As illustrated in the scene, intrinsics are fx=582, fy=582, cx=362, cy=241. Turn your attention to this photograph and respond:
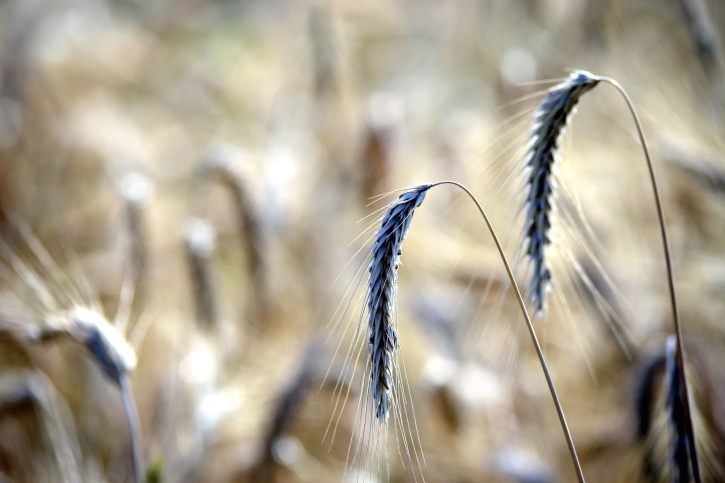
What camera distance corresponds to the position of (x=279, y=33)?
3.93 meters

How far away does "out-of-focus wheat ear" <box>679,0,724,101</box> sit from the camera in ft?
4.83

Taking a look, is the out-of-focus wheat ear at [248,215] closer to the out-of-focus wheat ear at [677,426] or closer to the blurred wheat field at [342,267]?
the blurred wheat field at [342,267]

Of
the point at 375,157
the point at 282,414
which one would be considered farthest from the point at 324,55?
the point at 282,414

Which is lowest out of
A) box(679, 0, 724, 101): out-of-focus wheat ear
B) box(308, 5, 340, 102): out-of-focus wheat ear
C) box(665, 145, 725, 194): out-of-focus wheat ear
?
box(665, 145, 725, 194): out-of-focus wheat ear

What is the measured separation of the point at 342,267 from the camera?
6.03 feet

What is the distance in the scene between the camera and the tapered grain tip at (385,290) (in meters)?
0.58

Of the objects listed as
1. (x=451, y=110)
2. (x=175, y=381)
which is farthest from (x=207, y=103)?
(x=175, y=381)

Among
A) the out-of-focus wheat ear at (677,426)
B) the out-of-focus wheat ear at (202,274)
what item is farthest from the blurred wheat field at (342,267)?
the out-of-focus wheat ear at (677,426)

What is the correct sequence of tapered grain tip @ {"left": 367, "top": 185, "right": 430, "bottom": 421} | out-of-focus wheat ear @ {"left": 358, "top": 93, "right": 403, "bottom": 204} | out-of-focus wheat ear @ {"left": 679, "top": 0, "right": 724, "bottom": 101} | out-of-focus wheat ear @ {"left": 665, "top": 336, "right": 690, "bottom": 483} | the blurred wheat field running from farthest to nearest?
out-of-focus wheat ear @ {"left": 358, "top": 93, "right": 403, "bottom": 204} < out-of-focus wheat ear @ {"left": 679, "top": 0, "right": 724, "bottom": 101} < the blurred wheat field < out-of-focus wheat ear @ {"left": 665, "top": 336, "right": 690, "bottom": 483} < tapered grain tip @ {"left": 367, "top": 185, "right": 430, "bottom": 421}

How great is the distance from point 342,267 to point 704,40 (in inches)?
46.1

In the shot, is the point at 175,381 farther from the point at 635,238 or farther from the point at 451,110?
the point at 451,110

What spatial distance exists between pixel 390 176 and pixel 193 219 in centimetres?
60

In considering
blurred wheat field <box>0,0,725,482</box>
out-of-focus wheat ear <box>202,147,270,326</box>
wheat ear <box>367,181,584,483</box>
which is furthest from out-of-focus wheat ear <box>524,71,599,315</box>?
out-of-focus wheat ear <box>202,147,270,326</box>

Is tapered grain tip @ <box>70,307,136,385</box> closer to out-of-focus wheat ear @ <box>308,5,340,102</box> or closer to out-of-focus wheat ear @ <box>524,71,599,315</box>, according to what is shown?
out-of-focus wheat ear @ <box>524,71,599,315</box>
